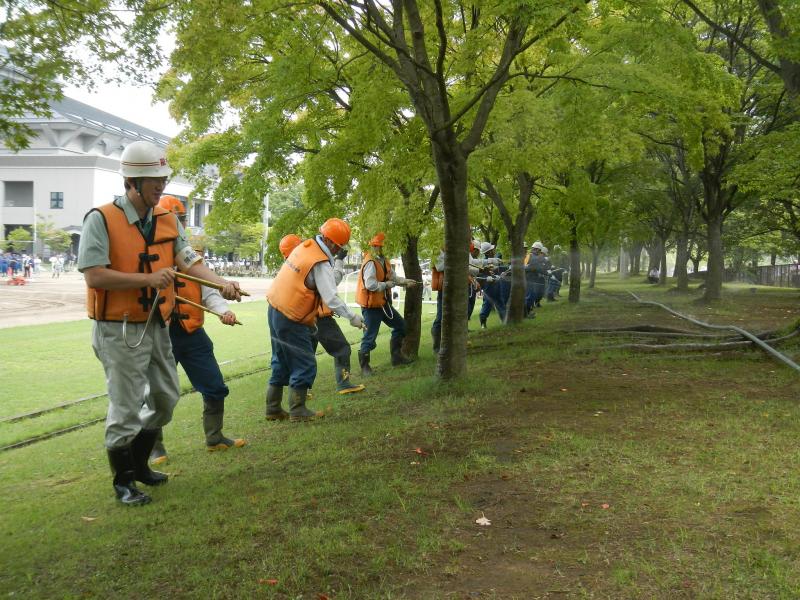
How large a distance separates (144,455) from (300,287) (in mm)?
2556

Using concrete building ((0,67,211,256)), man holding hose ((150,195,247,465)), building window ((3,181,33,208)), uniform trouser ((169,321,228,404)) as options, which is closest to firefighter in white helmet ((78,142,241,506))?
man holding hose ((150,195,247,465))

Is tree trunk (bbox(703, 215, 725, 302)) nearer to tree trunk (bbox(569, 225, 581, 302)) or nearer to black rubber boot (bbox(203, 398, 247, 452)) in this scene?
tree trunk (bbox(569, 225, 581, 302))

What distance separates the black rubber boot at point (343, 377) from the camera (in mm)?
8719

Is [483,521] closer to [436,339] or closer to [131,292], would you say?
[131,292]

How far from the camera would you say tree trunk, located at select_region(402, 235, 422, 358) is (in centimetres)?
1151

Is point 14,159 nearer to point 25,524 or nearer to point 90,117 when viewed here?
point 90,117

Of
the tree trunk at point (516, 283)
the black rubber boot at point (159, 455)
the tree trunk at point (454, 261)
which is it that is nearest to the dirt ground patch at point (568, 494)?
the tree trunk at point (454, 261)

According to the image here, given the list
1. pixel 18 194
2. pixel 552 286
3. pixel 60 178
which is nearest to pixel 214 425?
pixel 552 286

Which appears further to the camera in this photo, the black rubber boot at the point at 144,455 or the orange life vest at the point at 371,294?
the orange life vest at the point at 371,294

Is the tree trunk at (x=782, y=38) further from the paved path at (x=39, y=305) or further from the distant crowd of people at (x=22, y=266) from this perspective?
the distant crowd of people at (x=22, y=266)

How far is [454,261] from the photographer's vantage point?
7629 millimetres

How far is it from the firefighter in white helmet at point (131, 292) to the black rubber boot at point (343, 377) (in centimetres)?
404

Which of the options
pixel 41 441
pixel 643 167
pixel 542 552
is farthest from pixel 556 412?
pixel 643 167

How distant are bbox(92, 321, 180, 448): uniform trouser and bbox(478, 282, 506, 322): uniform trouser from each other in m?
13.2
